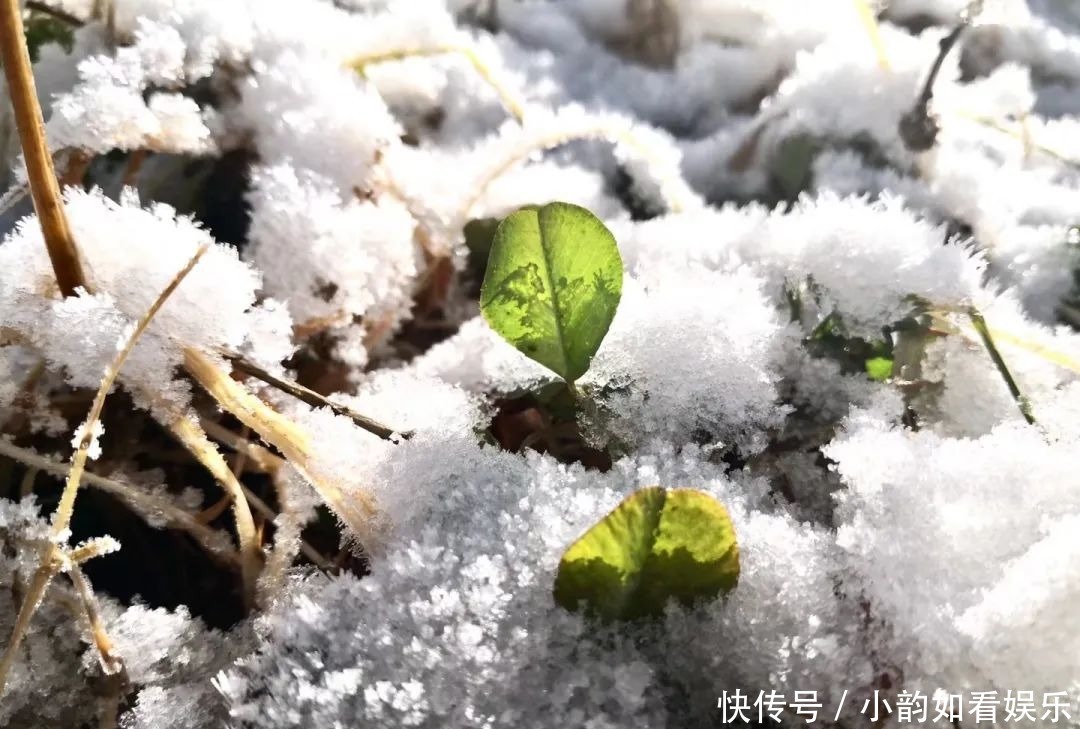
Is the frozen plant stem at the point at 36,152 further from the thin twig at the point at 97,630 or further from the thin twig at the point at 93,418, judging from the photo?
A: the thin twig at the point at 97,630

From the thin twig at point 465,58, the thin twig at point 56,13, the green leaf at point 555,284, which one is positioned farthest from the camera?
the thin twig at point 465,58

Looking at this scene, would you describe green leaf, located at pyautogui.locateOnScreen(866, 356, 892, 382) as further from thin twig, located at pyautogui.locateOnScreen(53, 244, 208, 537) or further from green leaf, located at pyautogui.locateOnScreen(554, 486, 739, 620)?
thin twig, located at pyautogui.locateOnScreen(53, 244, 208, 537)

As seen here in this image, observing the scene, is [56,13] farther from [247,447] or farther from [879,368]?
[879,368]

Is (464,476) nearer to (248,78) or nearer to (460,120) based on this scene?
(248,78)

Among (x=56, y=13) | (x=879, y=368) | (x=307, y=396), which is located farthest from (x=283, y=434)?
(x=56, y=13)

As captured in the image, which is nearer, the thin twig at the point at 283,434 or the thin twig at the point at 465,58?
the thin twig at the point at 283,434

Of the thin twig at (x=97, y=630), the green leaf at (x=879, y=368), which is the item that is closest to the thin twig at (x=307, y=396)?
the thin twig at (x=97, y=630)

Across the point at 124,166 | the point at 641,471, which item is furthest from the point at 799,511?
the point at 124,166

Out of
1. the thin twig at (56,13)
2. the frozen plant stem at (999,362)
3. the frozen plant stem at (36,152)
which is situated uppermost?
the frozen plant stem at (36,152)

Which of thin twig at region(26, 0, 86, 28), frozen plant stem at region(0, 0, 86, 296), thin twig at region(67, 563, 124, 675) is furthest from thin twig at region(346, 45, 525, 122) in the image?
thin twig at region(67, 563, 124, 675)
